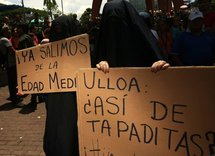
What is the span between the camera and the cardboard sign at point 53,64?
12.1 ft

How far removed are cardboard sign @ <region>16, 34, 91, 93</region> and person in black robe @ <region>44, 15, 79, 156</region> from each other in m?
0.09

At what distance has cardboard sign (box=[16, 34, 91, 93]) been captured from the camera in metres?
3.69

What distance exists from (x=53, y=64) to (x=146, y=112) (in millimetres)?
1313

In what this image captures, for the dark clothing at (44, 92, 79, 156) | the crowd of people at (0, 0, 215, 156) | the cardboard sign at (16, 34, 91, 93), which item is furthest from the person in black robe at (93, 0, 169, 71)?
the dark clothing at (44, 92, 79, 156)

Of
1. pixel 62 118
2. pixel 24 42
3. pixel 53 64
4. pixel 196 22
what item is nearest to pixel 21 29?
pixel 24 42

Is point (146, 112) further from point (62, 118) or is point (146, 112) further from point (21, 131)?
point (21, 131)

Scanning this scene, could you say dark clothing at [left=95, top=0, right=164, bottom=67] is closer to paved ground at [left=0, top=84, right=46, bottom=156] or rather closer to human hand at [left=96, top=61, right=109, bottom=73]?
human hand at [left=96, top=61, right=109, bottom=73]

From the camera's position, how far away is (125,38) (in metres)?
3.32

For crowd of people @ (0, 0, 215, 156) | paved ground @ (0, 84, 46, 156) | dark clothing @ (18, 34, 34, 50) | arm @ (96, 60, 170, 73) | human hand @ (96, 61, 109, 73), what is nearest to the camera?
arm @ (96, 60, 170, 73)

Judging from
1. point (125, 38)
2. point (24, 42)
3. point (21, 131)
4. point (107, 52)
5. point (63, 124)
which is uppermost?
point (125, 38)

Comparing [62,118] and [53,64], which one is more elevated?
[53,64]

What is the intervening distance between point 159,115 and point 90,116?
0.59 meters

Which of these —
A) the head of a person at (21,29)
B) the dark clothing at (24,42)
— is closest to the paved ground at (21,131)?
the dark clothing at (24,42)

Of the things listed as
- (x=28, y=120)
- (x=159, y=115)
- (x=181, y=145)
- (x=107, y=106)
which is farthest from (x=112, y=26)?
(x=28, y=120)
